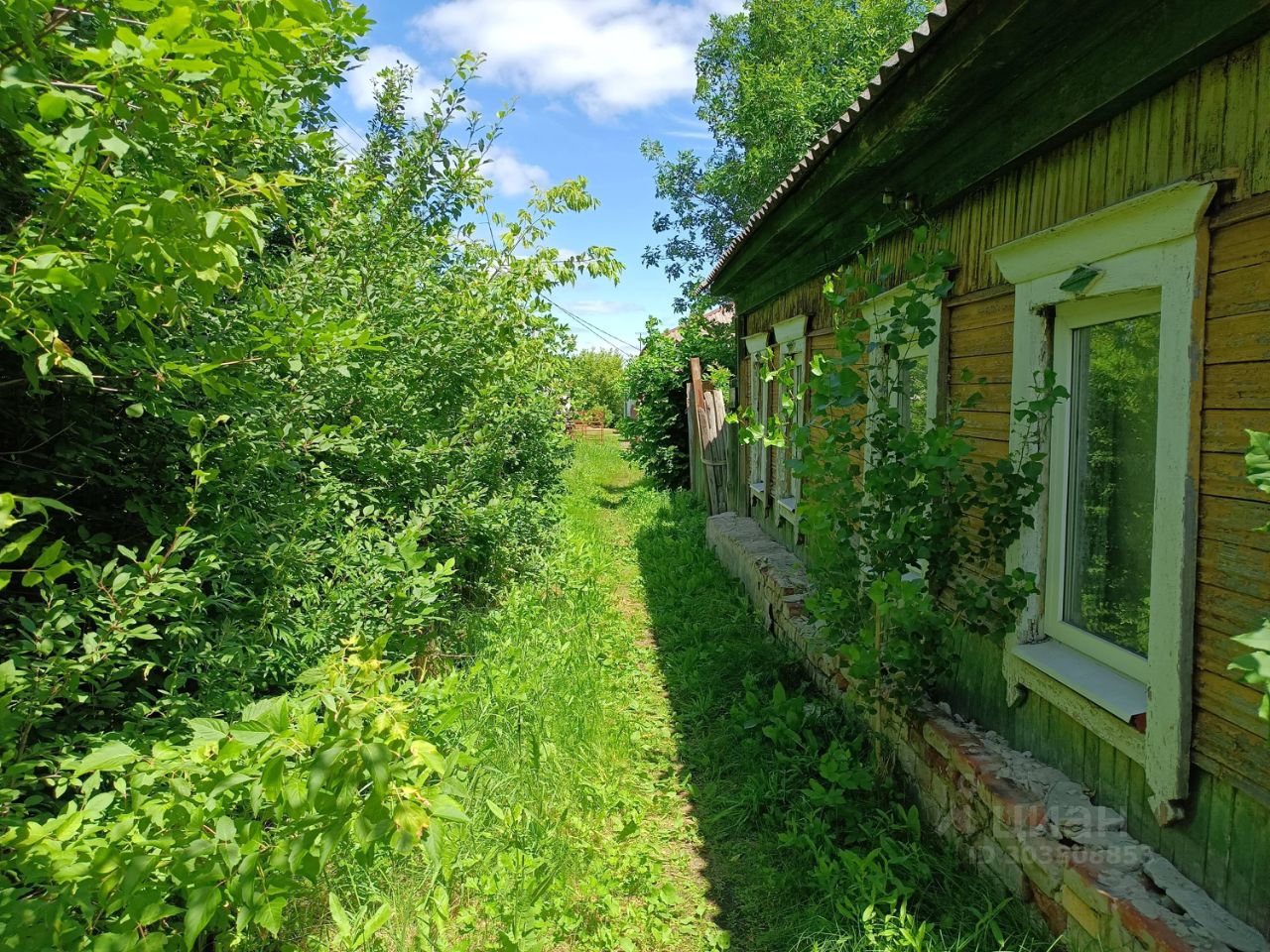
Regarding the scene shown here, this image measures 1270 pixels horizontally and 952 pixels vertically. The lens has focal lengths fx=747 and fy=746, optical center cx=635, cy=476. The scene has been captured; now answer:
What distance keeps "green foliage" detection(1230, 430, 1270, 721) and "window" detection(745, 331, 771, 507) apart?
652 cm

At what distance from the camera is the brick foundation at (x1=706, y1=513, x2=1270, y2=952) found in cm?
198

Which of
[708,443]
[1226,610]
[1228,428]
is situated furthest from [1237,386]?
[708,443]

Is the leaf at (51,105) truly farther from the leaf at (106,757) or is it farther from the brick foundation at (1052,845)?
the brick foundation at (1052,845)

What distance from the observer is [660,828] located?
3.57 meters

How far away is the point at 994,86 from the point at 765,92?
19686mm

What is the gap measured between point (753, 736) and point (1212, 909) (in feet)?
8.07

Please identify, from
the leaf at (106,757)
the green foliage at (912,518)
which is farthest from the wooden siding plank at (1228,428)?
the leaf at (106,757)

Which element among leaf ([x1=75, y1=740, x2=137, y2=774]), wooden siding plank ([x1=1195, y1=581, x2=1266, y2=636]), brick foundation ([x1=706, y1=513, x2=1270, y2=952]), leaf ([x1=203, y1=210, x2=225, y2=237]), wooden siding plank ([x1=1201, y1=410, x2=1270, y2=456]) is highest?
leaf ([x1=203, y1=210, x2=225, y2=237])

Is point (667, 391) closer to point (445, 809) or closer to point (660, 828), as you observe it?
point (660, 828)

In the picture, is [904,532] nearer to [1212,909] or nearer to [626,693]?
[1212,909]

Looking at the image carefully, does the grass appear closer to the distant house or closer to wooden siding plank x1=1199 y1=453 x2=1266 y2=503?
the distant house

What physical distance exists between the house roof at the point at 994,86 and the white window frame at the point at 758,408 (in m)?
3.15

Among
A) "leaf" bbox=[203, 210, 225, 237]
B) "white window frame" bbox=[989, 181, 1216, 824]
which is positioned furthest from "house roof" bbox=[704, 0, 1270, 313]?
"leaf" bbox=[203, 210, 225, 237]

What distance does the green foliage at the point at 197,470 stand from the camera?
53.1 inches
